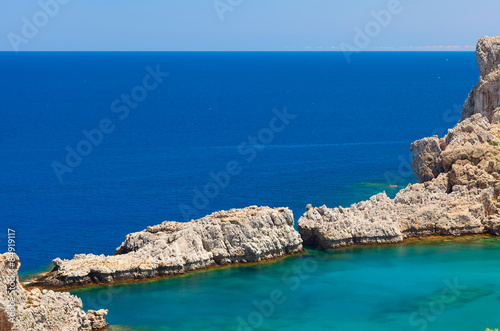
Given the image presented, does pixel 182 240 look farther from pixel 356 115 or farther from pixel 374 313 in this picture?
pixel 356 115

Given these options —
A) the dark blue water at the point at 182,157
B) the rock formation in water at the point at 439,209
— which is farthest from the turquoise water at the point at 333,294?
the dark blue water at the point at 182,157

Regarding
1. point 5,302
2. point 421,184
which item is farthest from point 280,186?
point 5,302

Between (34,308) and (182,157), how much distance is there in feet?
189

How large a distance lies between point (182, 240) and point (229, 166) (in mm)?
38100

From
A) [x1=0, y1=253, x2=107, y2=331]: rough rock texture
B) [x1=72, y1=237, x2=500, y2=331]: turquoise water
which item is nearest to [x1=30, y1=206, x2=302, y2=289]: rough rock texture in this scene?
[x1=72, y1=237, x2=500, y2=331]: turquoise water

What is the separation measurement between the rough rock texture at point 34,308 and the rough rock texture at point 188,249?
7.80 metres

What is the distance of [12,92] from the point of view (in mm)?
186375

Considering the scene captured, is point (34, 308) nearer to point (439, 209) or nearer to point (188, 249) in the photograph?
point (188, 249)

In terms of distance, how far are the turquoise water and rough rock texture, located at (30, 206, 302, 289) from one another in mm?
816

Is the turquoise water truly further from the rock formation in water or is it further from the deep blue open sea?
the rock formation in water

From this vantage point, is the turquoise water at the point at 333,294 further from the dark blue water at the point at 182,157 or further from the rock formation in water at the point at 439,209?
the dark blue water at the point at 182,157

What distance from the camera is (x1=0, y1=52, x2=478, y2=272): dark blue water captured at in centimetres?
6412

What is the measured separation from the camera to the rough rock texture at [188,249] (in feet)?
150

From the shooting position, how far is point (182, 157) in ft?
300
